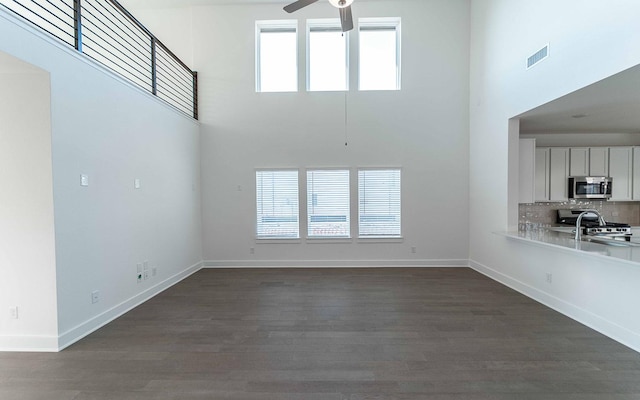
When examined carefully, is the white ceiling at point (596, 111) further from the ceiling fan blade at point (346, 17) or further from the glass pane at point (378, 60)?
the ceiling fan blade at point (346, 17)

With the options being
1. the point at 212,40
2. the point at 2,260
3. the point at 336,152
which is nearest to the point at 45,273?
the point at 2,260

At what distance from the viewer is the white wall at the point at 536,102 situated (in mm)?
2787

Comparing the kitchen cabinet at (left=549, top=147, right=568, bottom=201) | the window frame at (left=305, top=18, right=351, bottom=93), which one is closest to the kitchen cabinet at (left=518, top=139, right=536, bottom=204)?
the kitchen cabinet at (left=549, top=147, right=568, bottom=201)

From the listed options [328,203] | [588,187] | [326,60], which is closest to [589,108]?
[588,187]

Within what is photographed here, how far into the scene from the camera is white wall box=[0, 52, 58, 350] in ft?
8.72

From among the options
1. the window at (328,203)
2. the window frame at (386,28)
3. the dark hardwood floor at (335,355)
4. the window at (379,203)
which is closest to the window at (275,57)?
the window frame at (386,28)

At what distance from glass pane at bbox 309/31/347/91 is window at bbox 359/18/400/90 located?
16.4 inches

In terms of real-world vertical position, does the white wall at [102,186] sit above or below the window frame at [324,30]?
below

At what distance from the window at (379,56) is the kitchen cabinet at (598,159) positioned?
396 cm

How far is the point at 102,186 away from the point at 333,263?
4.04 m

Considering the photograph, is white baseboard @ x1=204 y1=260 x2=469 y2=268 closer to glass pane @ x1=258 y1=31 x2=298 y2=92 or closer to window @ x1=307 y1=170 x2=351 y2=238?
window @ x1=307 y1=170 x2=351 y2=238

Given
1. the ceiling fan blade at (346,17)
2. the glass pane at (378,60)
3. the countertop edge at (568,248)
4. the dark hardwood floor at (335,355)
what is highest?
the glass pane at (378,60)

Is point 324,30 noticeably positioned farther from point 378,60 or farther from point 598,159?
Result: point 598,159

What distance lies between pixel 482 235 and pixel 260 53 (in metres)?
5.75
